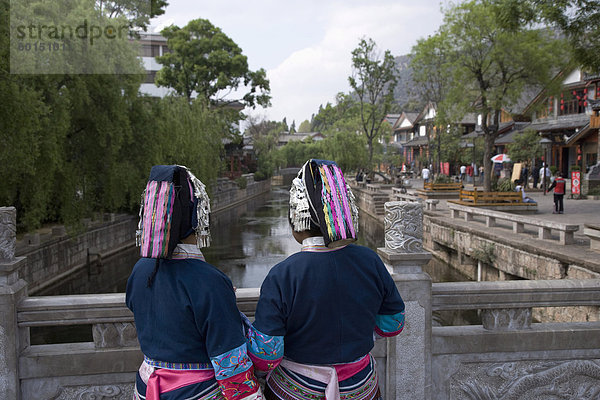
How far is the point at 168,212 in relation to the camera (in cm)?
190

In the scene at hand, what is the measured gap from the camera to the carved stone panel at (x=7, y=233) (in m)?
2.74

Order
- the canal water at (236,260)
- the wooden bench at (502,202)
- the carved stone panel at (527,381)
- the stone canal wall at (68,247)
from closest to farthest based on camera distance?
the carved stone panel at (527,381)
the canal water at (236,260)
the stone canal wall at (68,247)
the wooden bench at (502,202)

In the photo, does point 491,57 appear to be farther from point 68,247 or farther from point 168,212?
point 168,212

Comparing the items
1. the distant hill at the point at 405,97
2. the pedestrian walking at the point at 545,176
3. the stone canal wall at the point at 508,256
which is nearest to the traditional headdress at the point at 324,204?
the stone canal wall at the point at 508,256

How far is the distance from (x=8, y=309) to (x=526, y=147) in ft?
91.3

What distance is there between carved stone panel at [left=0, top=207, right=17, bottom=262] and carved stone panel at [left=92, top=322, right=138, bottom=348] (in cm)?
63

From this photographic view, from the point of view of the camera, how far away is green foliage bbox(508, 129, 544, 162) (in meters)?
25.9

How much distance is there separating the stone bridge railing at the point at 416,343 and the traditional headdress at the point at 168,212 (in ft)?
3.39

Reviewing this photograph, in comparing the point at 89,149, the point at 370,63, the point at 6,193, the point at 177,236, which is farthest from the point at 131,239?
the point at 370,63

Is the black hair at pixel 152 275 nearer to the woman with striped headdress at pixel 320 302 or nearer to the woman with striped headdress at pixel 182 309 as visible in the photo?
the woman with striped headdress at pixel 182 309

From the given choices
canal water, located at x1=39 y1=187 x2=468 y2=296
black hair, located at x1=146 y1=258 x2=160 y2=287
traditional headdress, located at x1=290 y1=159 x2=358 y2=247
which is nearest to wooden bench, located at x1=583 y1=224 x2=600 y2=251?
canal water, located at x1=39 y1=187 x2=468 y2=296

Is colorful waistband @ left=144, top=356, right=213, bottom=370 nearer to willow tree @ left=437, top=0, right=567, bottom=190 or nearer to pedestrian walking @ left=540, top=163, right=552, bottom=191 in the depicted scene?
willow tree @ left=437, top=0, right=567, bottom=190

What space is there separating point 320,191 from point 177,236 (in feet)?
1.91

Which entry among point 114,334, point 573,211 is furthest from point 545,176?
point 114,334
